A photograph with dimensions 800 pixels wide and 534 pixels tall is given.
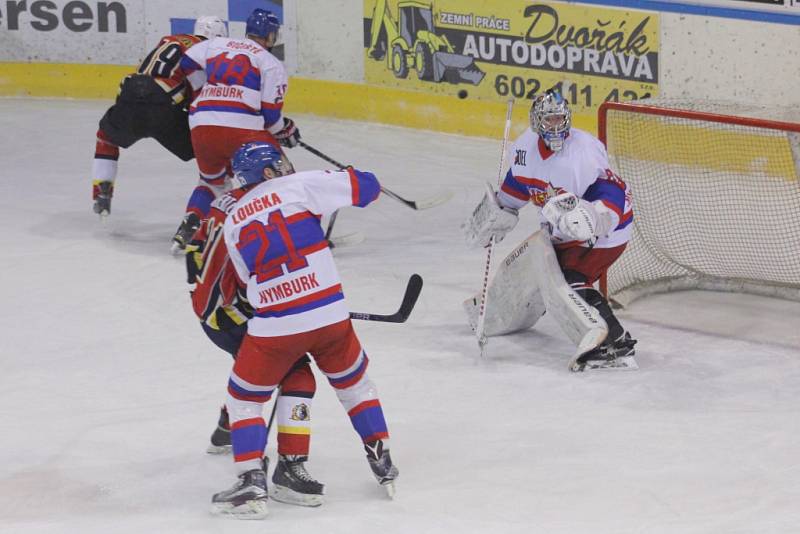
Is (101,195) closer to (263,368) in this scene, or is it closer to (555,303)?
(555,303)

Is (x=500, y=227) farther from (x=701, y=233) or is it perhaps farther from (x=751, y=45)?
(x=751, y=45)

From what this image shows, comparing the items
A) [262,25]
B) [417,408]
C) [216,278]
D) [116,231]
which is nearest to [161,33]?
[116,231]

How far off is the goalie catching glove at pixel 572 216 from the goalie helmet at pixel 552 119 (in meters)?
0.22

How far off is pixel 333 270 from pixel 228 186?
273 centimetres

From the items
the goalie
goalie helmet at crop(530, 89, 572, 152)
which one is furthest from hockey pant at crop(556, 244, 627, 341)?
goalie helmet at crop(530, 89, 572, 152)

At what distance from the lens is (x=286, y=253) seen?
3.43m

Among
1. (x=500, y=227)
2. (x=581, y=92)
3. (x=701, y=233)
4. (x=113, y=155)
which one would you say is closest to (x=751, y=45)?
(x=581, y=92)

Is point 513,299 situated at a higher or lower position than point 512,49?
lower

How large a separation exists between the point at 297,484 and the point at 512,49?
4.87m

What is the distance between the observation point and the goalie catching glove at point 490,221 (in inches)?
195

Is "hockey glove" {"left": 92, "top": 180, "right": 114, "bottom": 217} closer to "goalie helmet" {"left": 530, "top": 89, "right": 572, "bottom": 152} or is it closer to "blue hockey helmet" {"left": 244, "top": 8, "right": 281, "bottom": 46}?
"blue hockey helmet" {"left": 244, "top": 8, "right": 281, "bottom": 46}

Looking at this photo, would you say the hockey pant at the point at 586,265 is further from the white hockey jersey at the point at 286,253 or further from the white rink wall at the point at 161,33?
the white rink wall at the point at 161,33

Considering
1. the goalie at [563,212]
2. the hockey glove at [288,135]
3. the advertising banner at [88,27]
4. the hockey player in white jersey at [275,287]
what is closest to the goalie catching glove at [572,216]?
the goalie at [563,212]

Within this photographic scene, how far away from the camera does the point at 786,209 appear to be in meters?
6.21
